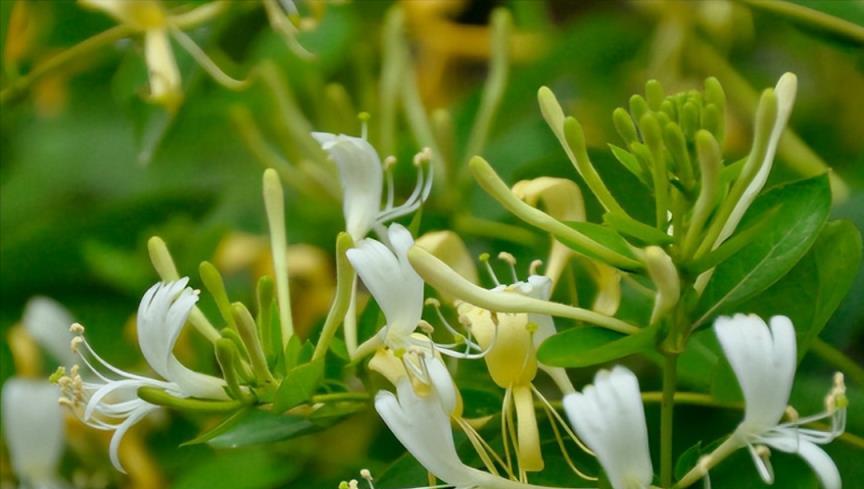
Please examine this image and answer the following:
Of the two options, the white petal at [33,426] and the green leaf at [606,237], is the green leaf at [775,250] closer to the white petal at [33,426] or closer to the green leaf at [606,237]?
the green leaf at [606,237]

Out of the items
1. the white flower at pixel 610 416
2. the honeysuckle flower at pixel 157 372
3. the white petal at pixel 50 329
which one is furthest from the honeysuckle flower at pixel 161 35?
the white flower at pixel 610 416

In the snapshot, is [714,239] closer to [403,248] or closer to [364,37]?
[403,248]

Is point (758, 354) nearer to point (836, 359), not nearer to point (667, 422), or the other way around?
point (667, 422)

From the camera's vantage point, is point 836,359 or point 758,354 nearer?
Answer: point 758,354

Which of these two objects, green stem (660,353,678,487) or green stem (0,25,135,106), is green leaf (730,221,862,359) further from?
green stem (0,25,135,106)

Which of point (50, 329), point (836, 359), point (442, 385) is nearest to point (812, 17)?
point (836, 359)

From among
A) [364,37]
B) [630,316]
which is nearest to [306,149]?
[364,37]
